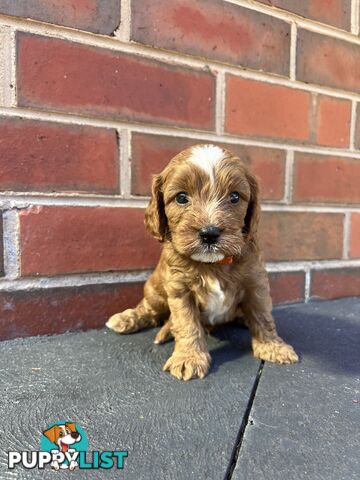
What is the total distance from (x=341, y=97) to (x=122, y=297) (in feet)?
4.75

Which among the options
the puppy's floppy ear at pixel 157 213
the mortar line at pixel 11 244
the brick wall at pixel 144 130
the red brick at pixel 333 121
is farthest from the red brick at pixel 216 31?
the mortar line at pixel 11 244

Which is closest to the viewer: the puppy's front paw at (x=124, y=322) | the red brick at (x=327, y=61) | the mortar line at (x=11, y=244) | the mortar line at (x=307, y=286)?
the mortar line at (x=11, y=244)

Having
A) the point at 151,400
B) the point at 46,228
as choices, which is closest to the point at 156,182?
the point at 46,228

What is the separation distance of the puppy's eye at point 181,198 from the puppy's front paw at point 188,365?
493 mm

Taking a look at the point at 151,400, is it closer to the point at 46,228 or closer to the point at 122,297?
the point at 122,297

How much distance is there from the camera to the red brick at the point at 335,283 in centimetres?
204

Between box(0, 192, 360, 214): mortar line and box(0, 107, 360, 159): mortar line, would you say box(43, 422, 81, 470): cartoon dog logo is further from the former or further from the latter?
box(0, 107, 360, 159): mortar line

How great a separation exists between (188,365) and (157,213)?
51cm

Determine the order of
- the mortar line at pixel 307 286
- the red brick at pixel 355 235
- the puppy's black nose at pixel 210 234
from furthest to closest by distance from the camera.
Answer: the red brick at pixel 355 235
the mortar line at pixel 307 286
the puppy's black nose at pixel 210 234

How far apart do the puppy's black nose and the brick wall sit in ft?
1.68

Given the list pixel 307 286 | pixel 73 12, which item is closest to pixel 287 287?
pixel 307 286

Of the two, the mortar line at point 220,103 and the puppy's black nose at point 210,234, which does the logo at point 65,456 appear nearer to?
the puppy's black nose at point 210,234

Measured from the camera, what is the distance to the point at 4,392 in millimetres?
1124

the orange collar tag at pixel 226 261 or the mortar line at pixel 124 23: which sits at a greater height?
the mortar line at pixel 124 23
